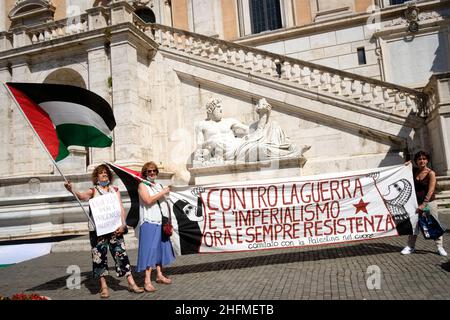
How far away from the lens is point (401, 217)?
6.19 m

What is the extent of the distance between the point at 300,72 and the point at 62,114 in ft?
27.8

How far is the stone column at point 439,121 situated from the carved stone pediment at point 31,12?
68.3 feet

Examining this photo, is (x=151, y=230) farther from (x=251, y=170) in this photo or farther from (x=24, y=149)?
(x=24, y=149)

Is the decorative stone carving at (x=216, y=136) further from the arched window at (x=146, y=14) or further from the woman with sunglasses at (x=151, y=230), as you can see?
the arched window at (x=146, y=14)

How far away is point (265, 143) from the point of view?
35.7 ft

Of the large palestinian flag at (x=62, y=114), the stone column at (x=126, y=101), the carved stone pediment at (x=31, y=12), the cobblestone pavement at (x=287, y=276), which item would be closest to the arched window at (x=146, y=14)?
the carved stone pediment at (x=31, y=12)

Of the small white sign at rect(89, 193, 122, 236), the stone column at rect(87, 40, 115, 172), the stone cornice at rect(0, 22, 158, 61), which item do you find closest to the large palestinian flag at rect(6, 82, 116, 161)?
the small white sign at rect(89, 193, 122, 236)

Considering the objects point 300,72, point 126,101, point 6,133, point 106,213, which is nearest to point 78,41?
point 126,101

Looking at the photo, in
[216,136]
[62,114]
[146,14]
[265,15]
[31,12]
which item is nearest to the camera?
[62,114]

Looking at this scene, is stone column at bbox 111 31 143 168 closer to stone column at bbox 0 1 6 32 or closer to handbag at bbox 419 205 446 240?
handbag at bbox 419 205 446 240

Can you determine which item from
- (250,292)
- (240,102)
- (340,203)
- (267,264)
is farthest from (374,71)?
(250,292)

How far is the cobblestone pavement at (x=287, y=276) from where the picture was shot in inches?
174

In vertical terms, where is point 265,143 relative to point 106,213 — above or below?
above
